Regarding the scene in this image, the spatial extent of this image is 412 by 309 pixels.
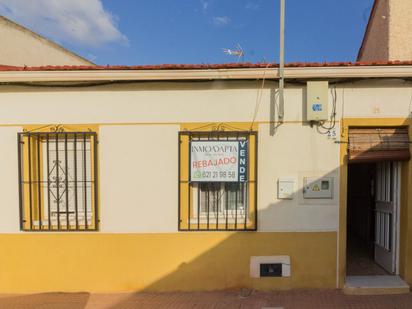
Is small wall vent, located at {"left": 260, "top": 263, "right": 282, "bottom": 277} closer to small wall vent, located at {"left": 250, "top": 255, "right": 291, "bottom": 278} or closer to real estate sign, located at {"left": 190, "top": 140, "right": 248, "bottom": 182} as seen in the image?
small wall vent, located at {"left": 250, "top": 255, "right": 291, "bottom": 278}

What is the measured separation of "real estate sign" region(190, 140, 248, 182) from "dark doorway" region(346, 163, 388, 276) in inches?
106

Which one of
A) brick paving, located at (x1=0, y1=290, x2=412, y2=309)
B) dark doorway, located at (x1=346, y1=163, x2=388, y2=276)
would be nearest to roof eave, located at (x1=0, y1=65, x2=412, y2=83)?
dark doorway, located at (x1=346, y1=163, x2=388, y2=276)

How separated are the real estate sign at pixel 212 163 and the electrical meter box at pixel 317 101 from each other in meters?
1.22

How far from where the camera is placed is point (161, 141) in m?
4.40

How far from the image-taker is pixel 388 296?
4191mm

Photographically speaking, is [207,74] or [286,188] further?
[286,188]

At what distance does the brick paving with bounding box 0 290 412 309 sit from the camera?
3988mm

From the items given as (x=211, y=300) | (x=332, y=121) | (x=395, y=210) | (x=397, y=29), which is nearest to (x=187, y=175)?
(x=211, y=300)

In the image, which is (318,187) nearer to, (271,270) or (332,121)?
(332,121)

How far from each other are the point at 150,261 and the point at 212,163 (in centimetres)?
184

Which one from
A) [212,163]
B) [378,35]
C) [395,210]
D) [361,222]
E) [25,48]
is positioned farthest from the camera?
[25,48]

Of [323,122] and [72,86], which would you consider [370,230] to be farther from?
[72,86]

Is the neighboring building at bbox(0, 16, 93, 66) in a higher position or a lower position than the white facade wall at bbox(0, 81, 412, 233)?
higher

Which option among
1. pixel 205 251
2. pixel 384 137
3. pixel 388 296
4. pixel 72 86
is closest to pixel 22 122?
pixel 72 86
